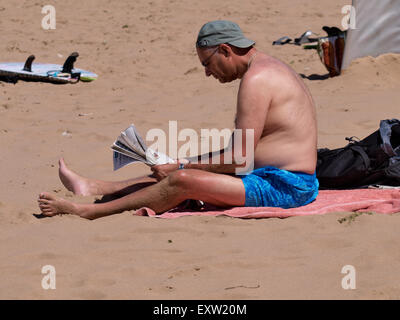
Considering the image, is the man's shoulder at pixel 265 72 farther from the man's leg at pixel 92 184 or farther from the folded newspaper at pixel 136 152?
the man's leg at pixel 92 184

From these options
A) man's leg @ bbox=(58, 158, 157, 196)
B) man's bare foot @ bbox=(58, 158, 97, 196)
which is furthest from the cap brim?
man's bare foot @ bbox=(58, 158, 97, 196)

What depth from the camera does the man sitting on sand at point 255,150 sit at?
3895mm

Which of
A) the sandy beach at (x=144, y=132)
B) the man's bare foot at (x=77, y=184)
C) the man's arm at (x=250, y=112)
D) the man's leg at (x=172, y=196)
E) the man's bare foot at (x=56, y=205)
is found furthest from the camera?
the man's bare foot at (x=77, y=184)

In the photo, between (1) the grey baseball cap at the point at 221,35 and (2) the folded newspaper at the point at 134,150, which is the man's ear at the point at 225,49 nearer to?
(1) the grey baseball cap at the point at 221,35

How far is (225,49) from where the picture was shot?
13.1ft

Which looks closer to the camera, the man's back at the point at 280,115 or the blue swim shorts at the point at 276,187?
the man's back at the point at 280,115

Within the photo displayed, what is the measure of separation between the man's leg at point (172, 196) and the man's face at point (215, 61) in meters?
0.59

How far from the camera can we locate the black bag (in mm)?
4473

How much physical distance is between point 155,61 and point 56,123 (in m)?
3.21

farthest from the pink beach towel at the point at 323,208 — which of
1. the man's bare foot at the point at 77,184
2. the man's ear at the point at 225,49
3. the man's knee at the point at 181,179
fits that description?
the man's ear at the point at 225,49

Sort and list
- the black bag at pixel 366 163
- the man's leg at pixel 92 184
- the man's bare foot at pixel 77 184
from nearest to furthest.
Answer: the black bag at pixel 366 163 < the man's leg at pixel 92 184 < the man's bare foot at pixel 77 184

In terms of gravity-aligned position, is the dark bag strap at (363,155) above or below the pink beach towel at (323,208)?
above

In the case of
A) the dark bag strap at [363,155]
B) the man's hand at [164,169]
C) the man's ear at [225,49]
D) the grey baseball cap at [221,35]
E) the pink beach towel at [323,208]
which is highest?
the grey baseball cap at [221,35]

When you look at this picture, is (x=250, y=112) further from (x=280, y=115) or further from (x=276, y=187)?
(x=276, y=187)
